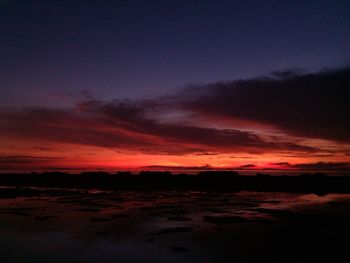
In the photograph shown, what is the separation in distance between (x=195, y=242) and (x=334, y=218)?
9952 millimetres

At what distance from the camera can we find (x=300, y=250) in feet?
43.2

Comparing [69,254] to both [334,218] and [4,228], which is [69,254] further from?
[334,218]

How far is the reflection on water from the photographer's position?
12328 mm

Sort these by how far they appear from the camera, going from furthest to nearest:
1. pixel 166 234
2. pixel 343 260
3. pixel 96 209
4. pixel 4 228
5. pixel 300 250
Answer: pixel 96 209 < pixel 4 228 < pixel 166 234 < pixel 300 250 < pixel 343 260

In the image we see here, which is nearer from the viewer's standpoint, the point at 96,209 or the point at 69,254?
the point at 69,254

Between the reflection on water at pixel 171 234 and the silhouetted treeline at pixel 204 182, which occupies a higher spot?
the silhouetted treeline at pixel 204 182

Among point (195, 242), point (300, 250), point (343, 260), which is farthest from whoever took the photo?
point (195, 242)

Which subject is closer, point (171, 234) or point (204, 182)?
point (171, 234)

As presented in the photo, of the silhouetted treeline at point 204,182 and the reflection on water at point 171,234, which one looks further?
the silhouetted treeline at point 204,182

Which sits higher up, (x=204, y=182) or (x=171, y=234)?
(x=204, y=182)

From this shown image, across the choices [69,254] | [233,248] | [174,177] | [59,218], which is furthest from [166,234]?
[174,177]

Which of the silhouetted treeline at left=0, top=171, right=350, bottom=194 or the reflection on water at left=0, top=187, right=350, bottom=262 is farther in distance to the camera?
the silhouetted treeline at left=0, top=171, right=350, bottom=194

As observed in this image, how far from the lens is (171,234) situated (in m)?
15.6

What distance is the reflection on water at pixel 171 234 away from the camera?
40.4 feet
